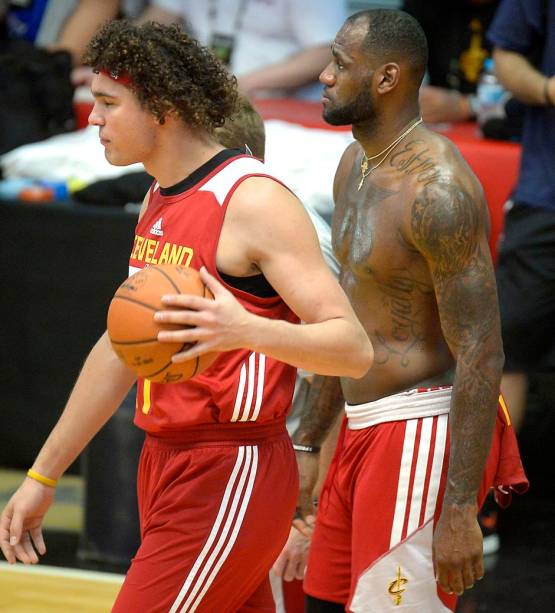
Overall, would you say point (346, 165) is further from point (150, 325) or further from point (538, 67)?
point (538, 67)

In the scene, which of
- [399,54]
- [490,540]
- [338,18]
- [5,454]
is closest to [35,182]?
[5,454]

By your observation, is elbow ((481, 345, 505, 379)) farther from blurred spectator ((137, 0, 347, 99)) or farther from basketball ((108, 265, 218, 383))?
blurred spectator ((137, 0, 347, 99))

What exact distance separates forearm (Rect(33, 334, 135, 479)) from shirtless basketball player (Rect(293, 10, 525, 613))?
67 centimetres

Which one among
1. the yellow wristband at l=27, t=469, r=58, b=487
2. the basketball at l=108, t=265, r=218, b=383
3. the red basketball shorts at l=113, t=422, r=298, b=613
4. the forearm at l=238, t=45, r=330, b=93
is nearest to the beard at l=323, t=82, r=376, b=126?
the red basketball shorts at l=113, t=422, r=298, b=613

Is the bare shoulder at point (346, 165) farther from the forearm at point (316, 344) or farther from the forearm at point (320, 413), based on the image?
the forearm at point (316, 344)

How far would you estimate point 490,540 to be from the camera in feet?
17.3

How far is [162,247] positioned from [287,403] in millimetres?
458

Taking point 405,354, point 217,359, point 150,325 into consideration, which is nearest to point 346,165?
point 405,354

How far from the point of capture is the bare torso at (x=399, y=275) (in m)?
3.26

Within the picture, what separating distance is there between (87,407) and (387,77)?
1150 mm

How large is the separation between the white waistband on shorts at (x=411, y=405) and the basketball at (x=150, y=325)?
34.6 inches

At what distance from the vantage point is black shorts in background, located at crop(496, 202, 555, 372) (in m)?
5.00

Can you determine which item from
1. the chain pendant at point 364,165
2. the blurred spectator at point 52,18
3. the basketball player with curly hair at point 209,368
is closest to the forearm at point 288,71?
the blurred spectator at point 52,18

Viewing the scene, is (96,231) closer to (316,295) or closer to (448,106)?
(448,106)
